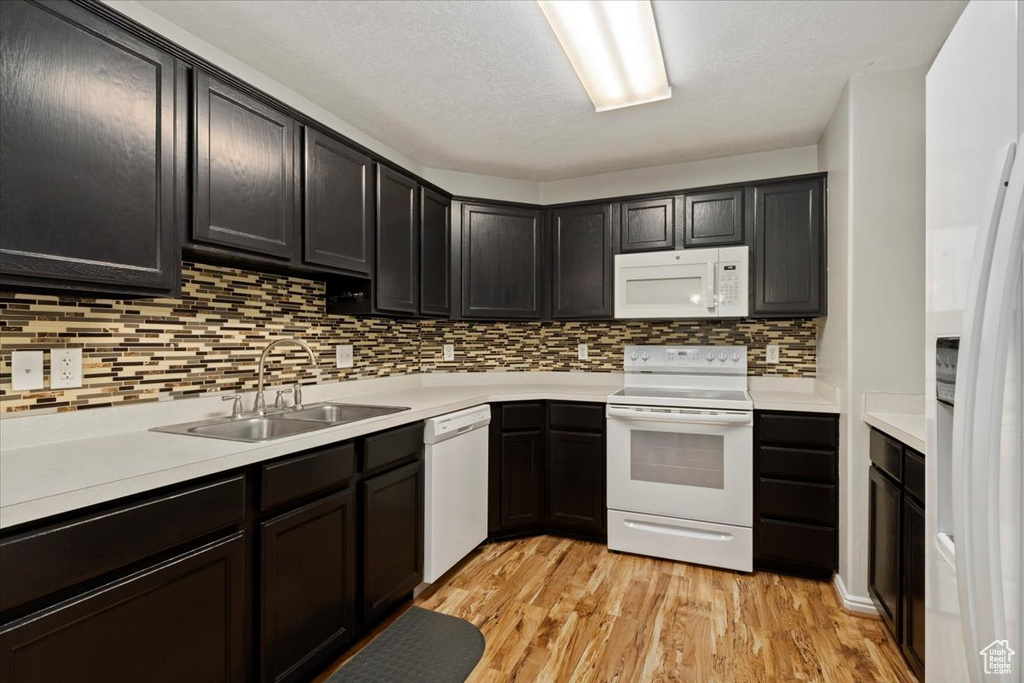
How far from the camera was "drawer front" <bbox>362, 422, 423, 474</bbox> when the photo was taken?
1975 mm

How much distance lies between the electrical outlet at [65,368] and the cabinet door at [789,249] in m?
3.12

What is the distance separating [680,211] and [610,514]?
1870mm

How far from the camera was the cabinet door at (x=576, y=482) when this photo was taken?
292 cm

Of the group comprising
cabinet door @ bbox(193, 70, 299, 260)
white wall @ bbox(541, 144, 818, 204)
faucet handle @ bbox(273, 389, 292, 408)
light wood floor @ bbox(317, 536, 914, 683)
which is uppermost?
white wall @ bbox(541, 144, 818, 204)

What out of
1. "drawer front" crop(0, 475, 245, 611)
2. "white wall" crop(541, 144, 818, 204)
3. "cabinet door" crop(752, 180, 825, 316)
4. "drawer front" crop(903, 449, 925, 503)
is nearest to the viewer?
"drawer front" crop(0, 475, 245, 611)

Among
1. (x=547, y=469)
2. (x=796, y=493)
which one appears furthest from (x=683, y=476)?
(x=547, y=469)

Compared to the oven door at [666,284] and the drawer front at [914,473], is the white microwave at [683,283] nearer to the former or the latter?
the oven door at [666,284]

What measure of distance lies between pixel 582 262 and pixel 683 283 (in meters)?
0.68

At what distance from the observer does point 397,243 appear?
2723 mm

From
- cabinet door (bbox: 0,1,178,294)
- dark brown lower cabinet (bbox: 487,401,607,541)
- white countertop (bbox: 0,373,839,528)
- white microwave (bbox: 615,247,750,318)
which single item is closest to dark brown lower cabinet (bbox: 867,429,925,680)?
white countertop (bbox: 0,373,839,528)

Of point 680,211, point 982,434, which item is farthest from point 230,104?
point 680,211

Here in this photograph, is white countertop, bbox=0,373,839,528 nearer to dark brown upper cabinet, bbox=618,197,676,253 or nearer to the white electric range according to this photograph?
the white electric range

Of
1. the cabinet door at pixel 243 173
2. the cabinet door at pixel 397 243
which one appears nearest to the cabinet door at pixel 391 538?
the cabinet door at pixel 397 243

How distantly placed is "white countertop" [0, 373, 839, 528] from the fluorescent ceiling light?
5.35ft
